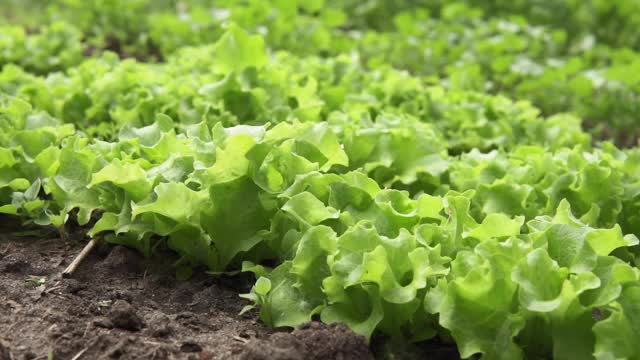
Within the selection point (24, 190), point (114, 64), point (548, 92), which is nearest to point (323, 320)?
point (24, 190)

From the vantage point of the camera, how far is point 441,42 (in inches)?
223

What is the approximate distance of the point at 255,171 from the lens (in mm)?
2320

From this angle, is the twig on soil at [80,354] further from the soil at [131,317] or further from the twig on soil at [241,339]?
the twig on soil at [241,339]

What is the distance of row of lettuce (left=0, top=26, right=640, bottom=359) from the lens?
2.01 metres

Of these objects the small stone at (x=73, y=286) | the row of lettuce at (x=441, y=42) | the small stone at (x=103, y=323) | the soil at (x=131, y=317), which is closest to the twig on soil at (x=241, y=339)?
the soil at (x=131, y=317)

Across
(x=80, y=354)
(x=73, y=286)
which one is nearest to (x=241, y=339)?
(x=80, y=354)

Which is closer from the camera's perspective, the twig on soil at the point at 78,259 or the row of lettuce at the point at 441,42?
the twig on soil at the point at 78,259

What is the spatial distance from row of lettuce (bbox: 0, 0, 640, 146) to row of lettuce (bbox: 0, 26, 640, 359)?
1710 millimetres

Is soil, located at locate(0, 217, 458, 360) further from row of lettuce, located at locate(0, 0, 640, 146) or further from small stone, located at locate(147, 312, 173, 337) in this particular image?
row of lettuce, located at locate(0, 0, 640, 146)

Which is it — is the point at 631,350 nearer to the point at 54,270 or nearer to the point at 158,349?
the point at 158,349

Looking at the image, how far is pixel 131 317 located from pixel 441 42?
395 centimetres

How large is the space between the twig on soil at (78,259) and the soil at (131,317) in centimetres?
2

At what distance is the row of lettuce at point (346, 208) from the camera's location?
201 centimetres

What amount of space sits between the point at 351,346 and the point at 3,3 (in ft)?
20.7
